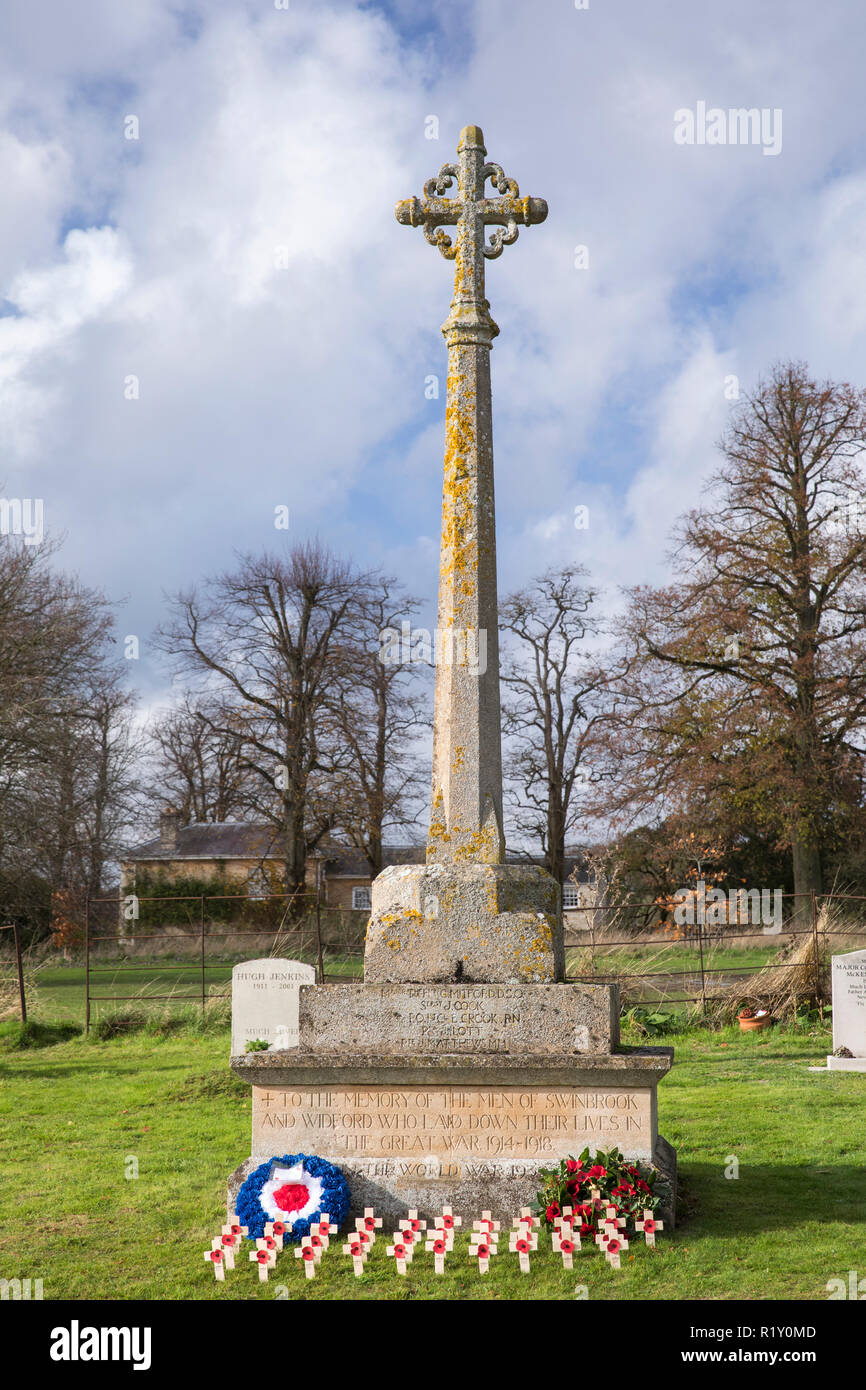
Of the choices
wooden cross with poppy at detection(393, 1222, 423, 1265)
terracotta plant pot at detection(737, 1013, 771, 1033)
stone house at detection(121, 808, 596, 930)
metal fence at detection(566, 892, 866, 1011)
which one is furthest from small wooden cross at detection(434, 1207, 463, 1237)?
stone house at detection(121, 808, 596, 930)

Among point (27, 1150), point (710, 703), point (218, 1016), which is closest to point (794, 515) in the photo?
point (710, 703)

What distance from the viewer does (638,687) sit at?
27188mm

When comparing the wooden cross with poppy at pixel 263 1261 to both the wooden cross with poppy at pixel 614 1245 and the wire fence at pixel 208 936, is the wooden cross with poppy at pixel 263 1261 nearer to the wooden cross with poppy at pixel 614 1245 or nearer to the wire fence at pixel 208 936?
the wooden cross with poppy at pixel 614 1245

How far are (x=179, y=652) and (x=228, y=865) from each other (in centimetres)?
861

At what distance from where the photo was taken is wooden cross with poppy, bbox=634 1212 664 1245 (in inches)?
238

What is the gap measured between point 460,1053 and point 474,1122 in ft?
1.26

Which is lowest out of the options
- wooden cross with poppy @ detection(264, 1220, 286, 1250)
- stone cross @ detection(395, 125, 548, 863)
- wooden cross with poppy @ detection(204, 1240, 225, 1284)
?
wooden cross with poppy @ detection(204, 1240, 225, 1284)

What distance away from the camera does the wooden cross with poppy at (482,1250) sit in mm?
5648

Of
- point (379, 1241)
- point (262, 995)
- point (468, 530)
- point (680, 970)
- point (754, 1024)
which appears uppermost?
point (468, 530)

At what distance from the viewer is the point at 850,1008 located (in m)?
12.9

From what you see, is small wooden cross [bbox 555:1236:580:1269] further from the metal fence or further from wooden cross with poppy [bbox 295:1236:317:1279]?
the metal fence

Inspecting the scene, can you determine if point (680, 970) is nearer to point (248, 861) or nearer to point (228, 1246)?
point (228, 1246)

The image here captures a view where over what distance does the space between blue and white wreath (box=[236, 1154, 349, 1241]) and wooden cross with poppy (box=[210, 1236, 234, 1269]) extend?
0.21 metres

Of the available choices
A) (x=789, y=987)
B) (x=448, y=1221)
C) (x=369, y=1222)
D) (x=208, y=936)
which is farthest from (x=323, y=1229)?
(x=208, y=936)
